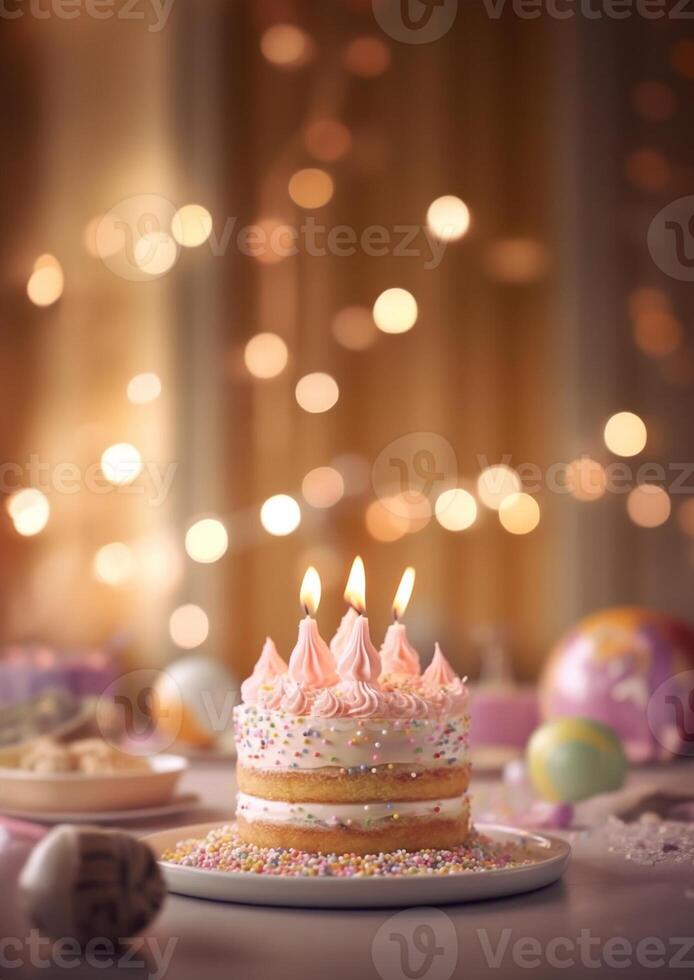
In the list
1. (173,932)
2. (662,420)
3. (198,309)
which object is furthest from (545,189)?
(173,932)

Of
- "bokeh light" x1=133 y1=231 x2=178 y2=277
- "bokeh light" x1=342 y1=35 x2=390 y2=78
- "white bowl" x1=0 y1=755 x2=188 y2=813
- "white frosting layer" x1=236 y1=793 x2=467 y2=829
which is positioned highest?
"bokeh light" x1=342 y1=35 x2=390 y2=78

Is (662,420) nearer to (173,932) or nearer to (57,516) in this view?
(57,516)

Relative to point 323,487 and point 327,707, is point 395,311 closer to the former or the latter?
point 323,487

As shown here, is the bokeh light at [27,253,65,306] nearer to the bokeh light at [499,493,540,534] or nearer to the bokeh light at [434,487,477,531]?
the bokeh light at [434,487,477,531]

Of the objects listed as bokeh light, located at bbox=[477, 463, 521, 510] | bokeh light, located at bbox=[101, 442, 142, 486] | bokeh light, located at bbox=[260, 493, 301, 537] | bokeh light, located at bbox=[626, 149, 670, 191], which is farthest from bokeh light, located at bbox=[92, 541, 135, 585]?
bokeh light, located at bbox=[626, 149, 670, 191]

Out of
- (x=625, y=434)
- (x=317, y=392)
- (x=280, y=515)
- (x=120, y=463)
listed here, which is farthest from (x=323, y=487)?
(x=625, y=434)
